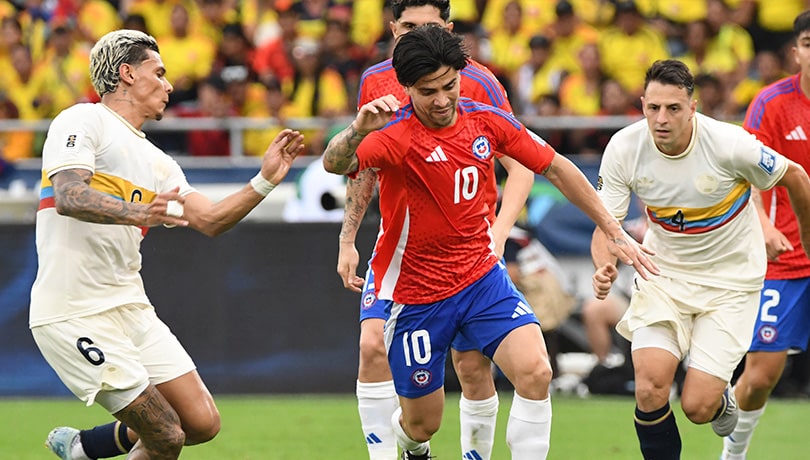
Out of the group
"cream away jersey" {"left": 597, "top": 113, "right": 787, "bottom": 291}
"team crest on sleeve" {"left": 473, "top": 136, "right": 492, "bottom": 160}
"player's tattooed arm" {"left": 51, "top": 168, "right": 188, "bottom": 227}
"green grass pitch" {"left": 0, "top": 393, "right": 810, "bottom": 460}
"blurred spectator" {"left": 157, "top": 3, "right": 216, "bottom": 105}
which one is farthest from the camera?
"blurred spectator" {"left": 157, "top": 3, "right": 216, "bottom": 105}

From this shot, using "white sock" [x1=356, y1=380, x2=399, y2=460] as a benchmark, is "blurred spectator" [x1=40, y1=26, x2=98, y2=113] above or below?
above

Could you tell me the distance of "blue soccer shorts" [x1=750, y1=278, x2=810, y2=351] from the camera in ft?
27.8

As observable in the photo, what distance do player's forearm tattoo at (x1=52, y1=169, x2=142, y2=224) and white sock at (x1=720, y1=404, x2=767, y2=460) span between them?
4208 millimetres

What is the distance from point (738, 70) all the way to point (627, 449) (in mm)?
6413

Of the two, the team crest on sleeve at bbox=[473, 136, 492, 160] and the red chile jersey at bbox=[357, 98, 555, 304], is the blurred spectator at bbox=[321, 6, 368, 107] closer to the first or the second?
the red chile jersey at bbox=[357, 98, 555, 304]

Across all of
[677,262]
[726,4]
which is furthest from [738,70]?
[677,262]

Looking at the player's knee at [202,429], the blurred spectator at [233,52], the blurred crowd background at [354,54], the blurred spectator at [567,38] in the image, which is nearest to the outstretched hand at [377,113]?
the player's knee at [202,429]

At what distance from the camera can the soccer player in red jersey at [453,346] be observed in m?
7.40

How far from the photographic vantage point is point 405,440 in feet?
24.9

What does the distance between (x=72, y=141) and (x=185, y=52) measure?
31.4ft

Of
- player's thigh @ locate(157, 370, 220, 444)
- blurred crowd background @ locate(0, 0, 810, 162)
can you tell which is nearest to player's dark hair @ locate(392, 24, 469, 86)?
player's thigh @ locate(157, 370, 220, 444)

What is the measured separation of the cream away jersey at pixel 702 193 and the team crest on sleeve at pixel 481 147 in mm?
1171

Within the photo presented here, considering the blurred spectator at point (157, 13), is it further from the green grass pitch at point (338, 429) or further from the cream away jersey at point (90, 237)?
the cream away jersey at point (90, 237)

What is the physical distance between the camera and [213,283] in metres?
12.5
